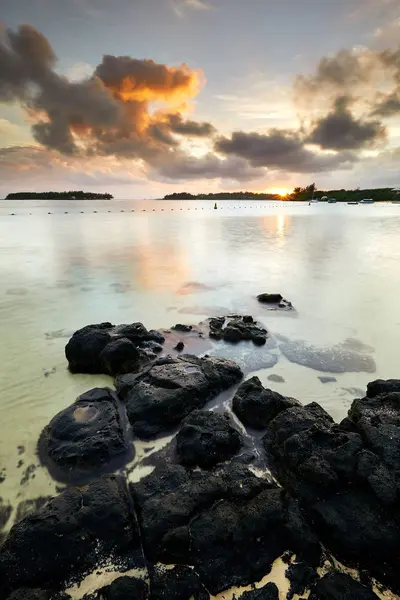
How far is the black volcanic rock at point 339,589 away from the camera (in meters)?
2.63

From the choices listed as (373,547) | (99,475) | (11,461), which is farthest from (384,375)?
(11,461)

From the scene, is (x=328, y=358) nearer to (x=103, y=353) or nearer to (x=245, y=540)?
(x=103, y=353)

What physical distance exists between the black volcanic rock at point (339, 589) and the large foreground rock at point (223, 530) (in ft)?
0.83

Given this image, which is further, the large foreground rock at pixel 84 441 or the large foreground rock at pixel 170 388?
the large foreground rock at pixel 170 388

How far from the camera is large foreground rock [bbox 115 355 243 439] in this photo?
16.3 ft

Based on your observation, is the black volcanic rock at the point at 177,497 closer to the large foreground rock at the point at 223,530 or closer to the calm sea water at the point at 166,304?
the large foreground rock at the point at 223,530

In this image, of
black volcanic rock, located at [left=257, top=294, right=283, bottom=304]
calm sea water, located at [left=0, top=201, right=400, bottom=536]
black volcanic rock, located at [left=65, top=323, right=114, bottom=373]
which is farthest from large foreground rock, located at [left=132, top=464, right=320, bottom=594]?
black volcanic rock, located at [left=257, top=294, right=283, bottom=304]

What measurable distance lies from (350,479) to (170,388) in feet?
9.45

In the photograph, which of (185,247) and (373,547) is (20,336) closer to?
(373,547)

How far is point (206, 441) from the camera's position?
4.23 metres

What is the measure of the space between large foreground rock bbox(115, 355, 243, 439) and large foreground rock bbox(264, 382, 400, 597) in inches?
59.9

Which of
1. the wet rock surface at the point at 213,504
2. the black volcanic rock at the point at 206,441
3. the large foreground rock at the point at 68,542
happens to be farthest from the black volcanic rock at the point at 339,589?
the black volcanic rock at the point at 206,441

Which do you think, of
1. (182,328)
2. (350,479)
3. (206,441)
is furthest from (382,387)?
(182,328)

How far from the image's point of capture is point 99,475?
13.3 ft
